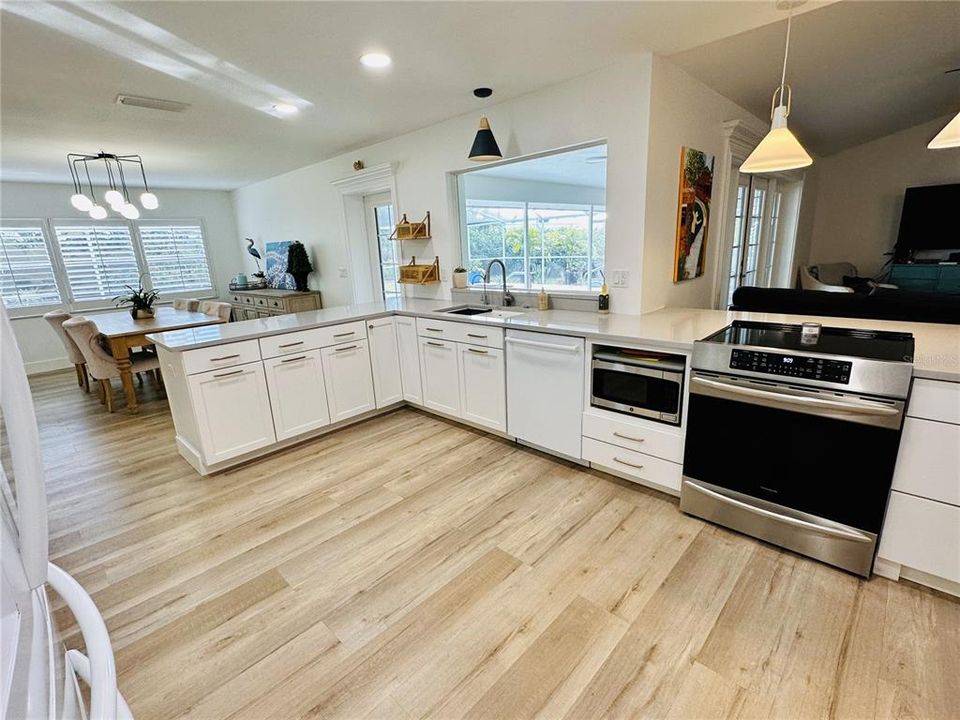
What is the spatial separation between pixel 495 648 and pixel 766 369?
5.08ft

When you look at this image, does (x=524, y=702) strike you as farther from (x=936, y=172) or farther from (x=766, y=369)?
(x=936, y=172)

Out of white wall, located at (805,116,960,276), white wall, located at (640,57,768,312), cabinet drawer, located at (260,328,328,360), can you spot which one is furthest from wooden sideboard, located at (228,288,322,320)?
white wall, located at (805,116,960,276)

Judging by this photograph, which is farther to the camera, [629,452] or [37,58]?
[629,452]

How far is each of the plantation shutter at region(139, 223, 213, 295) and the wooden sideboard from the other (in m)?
1.06

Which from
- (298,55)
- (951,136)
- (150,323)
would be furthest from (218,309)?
(951,136)

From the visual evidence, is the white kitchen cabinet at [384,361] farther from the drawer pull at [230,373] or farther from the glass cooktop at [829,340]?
the glass cooktop at [829,340]

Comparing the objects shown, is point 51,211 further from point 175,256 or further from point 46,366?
point 46,366

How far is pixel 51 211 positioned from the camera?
5.70 metres

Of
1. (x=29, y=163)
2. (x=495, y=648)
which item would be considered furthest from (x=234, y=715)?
(x=29, y=163)

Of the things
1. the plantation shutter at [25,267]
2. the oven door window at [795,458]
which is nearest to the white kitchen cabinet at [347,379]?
the oven door window at [795,458]

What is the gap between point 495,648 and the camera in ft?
5.00

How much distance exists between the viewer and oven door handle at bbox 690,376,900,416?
159 cm

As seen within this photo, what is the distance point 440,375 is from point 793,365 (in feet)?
7.37

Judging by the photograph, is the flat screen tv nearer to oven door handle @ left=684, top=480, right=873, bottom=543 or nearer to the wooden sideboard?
oven door handle @ left=684, top=480, right=873, bottom=543
